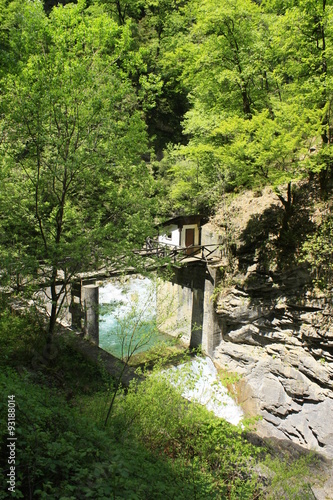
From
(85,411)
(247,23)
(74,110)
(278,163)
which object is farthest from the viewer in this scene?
(247,23)

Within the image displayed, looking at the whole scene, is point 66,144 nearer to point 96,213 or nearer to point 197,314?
point 96,213

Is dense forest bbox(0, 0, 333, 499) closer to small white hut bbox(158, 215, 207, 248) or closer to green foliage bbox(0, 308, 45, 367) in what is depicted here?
green foliage bbox(0, 308, 45, 367)

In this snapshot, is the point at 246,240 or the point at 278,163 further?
the point at 246,240

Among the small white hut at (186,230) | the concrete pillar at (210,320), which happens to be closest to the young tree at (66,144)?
the concrete pillar at (210,320)

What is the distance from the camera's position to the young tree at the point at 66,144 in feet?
22.4

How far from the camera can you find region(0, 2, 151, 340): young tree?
6.83 m

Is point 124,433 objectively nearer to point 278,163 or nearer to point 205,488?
point 205,488

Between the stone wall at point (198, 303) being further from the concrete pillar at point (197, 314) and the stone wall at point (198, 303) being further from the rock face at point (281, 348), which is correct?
the rock face at point (281, 348)

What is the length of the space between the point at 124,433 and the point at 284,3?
580 inches

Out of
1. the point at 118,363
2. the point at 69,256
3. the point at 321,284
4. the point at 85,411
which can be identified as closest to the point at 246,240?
the point at 321,284

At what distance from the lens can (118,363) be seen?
9.51 m

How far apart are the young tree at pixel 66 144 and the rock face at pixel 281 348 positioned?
24.9 ft

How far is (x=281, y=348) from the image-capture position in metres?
13.1

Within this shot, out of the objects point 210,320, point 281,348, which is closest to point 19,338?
point 210,320
